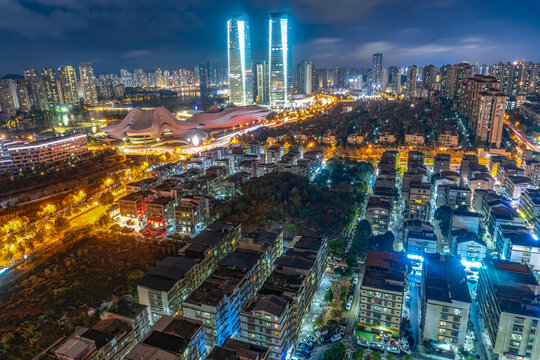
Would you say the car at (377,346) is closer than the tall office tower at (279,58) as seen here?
Yes

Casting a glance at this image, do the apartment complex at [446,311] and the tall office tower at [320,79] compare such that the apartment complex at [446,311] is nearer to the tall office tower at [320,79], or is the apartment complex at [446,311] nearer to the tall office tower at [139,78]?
the tall office tower at [320,79]

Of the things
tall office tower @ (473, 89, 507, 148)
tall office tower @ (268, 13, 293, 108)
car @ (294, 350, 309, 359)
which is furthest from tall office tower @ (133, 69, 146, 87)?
car @ (294, 350, 309, 359)

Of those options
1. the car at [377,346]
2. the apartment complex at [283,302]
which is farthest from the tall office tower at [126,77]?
the car at [377,346]

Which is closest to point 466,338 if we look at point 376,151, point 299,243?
point 299,243

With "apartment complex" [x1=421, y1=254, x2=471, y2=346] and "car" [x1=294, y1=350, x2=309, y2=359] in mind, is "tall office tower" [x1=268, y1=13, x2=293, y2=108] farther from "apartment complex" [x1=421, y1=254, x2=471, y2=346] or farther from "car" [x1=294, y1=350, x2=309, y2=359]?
"car" [x1=294, y1=350, x2=309, y2=359]

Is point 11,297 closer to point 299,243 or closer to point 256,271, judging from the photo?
point 256,271

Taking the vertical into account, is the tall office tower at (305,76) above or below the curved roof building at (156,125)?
above

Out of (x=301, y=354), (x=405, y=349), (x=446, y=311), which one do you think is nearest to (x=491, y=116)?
(x=446, y=311)

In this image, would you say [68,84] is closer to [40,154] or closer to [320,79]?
[40,154]
